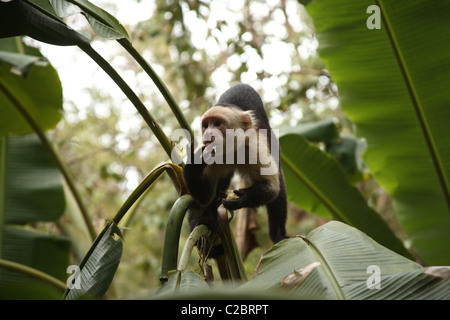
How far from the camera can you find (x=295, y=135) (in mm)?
2902

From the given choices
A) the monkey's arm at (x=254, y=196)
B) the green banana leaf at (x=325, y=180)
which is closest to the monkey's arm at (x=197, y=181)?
the monkey's arm at (x=254, y=196)

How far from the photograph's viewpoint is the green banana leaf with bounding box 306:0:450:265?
2506 mm

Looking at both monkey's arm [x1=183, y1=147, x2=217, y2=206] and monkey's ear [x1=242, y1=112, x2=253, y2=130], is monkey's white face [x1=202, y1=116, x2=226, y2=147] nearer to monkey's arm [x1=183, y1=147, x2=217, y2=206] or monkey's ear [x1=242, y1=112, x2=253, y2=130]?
monkey's ear [x1=242, y1=112, x2=253, y2=130]

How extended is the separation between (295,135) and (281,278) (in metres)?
1.56

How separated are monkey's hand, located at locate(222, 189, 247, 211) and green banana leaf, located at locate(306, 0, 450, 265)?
1.08 metres

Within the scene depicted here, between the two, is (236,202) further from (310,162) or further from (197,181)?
(310,162)

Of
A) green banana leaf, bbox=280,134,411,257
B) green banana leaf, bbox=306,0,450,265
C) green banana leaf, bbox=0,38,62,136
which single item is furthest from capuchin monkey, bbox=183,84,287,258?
green banana leaf, bbox=0,38,62,136

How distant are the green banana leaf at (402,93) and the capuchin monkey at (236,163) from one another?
0.60 metres

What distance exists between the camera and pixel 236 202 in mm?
2107

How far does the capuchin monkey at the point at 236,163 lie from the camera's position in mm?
1968

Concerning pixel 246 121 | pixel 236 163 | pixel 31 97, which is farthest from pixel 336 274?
pixel 31 97
